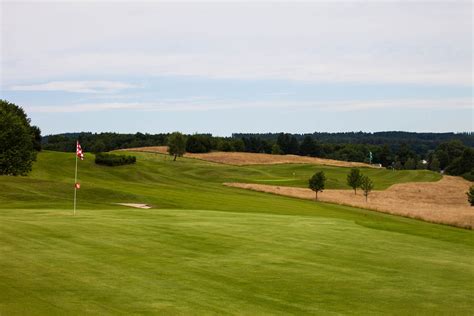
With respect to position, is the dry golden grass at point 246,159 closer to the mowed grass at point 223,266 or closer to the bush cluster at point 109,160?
the bush cluster at point 109,160

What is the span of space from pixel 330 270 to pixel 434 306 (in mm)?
4429

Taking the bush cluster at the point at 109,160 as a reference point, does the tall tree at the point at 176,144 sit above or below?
above

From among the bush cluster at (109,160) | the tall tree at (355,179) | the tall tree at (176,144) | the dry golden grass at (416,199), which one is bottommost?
the dry golden grass at (416,199)

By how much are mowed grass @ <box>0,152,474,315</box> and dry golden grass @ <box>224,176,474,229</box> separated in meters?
16.0

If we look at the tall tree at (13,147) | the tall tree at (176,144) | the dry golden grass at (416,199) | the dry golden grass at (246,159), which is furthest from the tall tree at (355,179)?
the tall tree at (176,144)

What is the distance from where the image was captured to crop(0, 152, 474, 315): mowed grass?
14.2 metres

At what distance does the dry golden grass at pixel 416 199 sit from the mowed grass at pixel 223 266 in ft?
52.4

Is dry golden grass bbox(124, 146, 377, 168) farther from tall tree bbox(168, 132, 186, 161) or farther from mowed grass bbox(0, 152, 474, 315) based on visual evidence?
mowed grass bbox(0, 152, 474, 315)

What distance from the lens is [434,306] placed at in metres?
15.0

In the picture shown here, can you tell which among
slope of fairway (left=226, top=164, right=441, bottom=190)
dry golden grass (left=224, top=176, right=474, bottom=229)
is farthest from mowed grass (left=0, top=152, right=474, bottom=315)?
slope of fairway (left=226, top=164, right=441, bottom=190)

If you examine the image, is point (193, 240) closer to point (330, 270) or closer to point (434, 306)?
point (330, 270)

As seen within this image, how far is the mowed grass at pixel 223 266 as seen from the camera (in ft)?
46.6

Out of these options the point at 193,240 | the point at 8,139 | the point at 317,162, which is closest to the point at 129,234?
the point at 193,240

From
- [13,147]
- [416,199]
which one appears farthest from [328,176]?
[13,147]
